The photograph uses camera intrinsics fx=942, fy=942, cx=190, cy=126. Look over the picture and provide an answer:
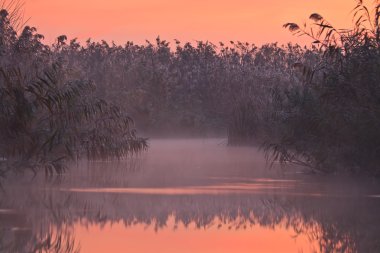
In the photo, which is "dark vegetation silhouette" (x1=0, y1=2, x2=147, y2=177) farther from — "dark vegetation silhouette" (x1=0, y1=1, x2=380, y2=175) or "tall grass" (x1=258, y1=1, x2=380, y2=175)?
"tall grass" (x1=258, y1=1, x2=380, y2=175)

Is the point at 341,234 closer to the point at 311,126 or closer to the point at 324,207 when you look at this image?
the point at 324,207

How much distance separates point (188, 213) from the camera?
15.4 m

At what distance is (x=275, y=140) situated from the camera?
2950 cm

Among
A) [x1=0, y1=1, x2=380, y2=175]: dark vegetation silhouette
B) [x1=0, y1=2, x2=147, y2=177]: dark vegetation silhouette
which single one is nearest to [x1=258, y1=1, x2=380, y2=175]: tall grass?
[x1=0, y1=1, x2=380, y2=175]: dark vegetation silhouette

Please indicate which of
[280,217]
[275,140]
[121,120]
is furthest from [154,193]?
[275,140]

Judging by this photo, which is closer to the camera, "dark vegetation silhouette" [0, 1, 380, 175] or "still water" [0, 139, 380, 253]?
"still water" [0, 139, 380, 253]

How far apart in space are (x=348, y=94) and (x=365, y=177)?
2.60m

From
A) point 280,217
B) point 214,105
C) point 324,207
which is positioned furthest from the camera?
point 214,105

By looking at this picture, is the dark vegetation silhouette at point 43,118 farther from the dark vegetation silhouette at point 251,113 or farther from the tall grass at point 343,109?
the tall grass at point 343,109

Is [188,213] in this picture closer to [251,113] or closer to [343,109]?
[343,109]

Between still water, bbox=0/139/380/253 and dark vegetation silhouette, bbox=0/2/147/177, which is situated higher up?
dark vegetation silhouette, bbox=0/2/147/177

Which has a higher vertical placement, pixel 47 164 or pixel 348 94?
pixel 348 94

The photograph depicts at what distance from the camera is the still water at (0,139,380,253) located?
12.0m

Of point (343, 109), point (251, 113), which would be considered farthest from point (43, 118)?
point (251, 113)
